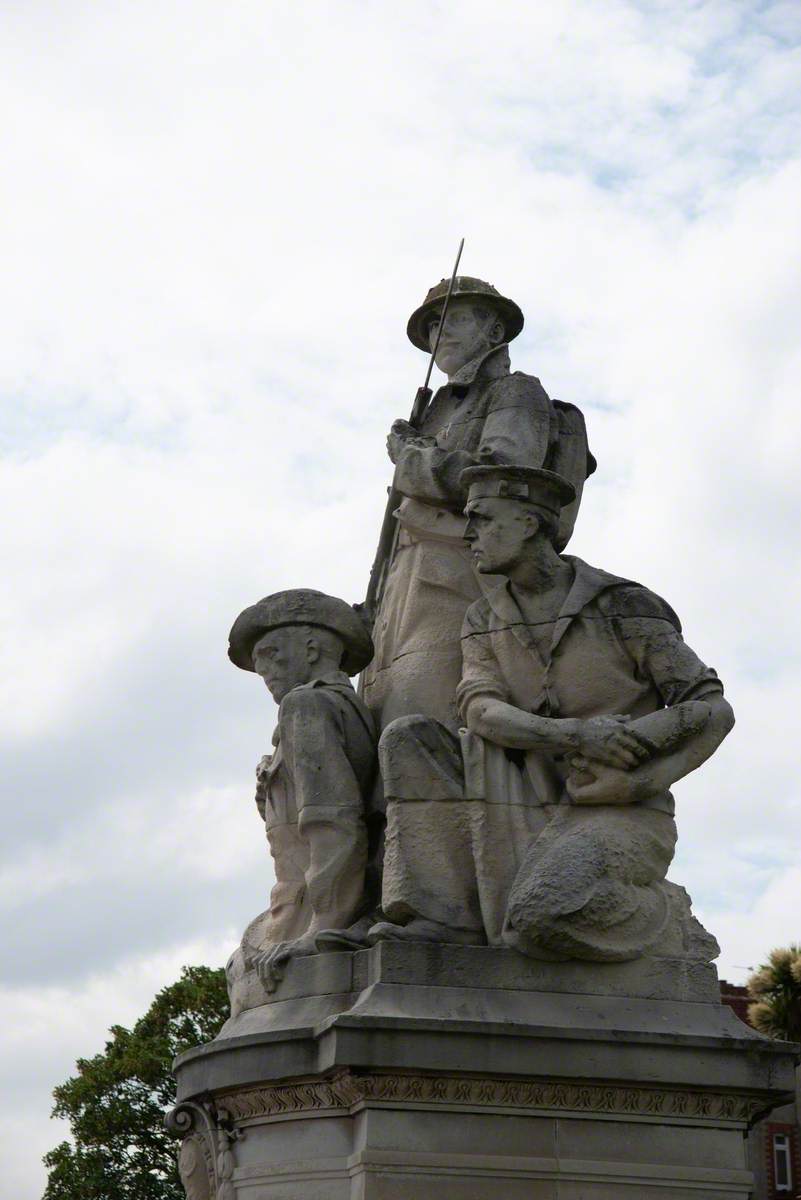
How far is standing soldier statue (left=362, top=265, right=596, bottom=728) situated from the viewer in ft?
29.8

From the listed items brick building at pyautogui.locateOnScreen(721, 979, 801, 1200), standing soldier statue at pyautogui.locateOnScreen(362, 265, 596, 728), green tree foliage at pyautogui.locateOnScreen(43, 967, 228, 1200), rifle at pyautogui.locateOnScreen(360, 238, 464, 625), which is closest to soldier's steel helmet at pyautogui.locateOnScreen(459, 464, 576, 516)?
standing soldier statue at pyautogui.locateOnScreen(362, 265, 596, 728)

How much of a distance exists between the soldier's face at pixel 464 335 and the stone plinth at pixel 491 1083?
379 centimetres

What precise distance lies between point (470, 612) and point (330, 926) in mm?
1701

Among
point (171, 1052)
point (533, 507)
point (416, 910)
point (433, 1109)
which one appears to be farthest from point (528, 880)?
point (171, 1052)

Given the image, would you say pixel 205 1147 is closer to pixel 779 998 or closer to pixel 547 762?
pixel 547 762

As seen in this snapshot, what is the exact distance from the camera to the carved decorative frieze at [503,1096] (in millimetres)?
7363

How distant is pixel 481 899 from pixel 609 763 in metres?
0.85

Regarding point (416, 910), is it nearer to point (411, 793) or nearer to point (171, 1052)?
point (411, 793)

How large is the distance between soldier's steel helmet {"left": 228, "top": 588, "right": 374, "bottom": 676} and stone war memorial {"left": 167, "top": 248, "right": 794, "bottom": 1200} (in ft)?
0.05

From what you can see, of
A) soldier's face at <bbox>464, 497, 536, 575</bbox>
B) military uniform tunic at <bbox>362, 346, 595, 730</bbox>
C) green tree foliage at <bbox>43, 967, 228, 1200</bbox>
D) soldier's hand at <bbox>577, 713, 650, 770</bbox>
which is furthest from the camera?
green tree foliage at <bbox>43, 967, 228, 1200</bbox>

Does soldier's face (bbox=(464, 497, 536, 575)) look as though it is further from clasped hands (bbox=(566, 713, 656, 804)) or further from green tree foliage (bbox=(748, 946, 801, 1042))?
green tree foliage (bbox=(748, 946, 801, 1042))

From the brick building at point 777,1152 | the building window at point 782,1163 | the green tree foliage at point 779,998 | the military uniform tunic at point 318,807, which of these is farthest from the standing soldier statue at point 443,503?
the building window at point 782,1163

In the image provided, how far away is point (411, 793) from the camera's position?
8.23 metres

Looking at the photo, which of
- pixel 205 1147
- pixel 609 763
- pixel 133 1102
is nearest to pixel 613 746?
pixel 609 763
